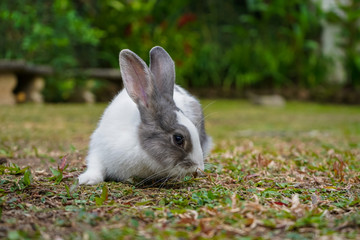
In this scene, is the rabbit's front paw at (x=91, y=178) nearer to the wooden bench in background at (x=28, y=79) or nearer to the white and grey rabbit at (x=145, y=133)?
the white and grey rabbit at (x=145, y=133)

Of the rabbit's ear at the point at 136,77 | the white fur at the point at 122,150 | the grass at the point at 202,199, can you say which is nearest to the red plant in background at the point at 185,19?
the grass at the point at 202,199

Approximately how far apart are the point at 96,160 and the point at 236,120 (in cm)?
561

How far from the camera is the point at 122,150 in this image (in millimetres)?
2688

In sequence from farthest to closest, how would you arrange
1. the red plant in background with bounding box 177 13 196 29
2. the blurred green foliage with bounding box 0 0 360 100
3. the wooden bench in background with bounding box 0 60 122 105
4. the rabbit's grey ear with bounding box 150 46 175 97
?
the red plant in background with bounding box 177 13 196 29 < the blurred green foliage with bounding box 0 0 360 100 < the wooden bench in background with bounding box 0 60 122 105 < the rabbit's grey ear with bounding box 150 46 175 97

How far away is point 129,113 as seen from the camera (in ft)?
9.45

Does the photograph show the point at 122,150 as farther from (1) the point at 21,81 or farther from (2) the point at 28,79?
(1) the point at 21,81

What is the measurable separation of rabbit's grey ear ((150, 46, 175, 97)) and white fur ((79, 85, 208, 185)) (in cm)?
23

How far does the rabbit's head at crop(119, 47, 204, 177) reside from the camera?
2.63 meters

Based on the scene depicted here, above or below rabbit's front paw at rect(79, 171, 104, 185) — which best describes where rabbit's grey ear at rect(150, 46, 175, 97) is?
above

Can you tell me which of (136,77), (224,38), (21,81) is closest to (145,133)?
(136,77)

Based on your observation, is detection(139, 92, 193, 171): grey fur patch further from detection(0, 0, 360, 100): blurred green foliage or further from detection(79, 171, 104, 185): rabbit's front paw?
detection(0, 0, 360, 100): blurred green foliage

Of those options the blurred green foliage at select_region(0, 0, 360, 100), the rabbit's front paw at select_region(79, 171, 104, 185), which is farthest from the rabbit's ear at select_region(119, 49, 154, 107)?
the blurred green foliage at select_region(0, 0, 360, 100)

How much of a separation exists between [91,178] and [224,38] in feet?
37.5

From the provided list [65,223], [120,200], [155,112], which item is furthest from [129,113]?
[65,223]
